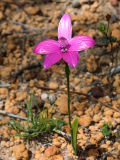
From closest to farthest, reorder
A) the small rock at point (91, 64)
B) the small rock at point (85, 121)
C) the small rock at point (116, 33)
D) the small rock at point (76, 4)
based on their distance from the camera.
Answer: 1. the small rock at point (85, 121)
2. the small rock at point (91, 64)
3. the small rock at point (116, 33)
4. the small rock at point (76, 4)

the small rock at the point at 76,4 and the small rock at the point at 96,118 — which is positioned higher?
the small rock at the point at 76,4

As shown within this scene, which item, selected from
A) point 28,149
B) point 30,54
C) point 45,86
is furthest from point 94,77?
point 28,149

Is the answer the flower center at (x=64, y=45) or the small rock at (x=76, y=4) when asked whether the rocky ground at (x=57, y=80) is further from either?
the flower center at (x=64, y=45)

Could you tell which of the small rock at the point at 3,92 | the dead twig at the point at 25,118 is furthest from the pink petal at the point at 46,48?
the small rock at the point at 3,92

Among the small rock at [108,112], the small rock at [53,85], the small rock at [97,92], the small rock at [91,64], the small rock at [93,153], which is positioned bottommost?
the small rock at [93,153]

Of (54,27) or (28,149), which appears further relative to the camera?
(54,27)

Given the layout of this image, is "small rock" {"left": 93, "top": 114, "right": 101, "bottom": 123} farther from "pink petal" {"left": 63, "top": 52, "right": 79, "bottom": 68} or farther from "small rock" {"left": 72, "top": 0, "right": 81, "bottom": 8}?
"small rock" {"left": 72, "top": 0, "right": 81, "bottom": 8}

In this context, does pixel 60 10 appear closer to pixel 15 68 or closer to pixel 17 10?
pixel 17 10
